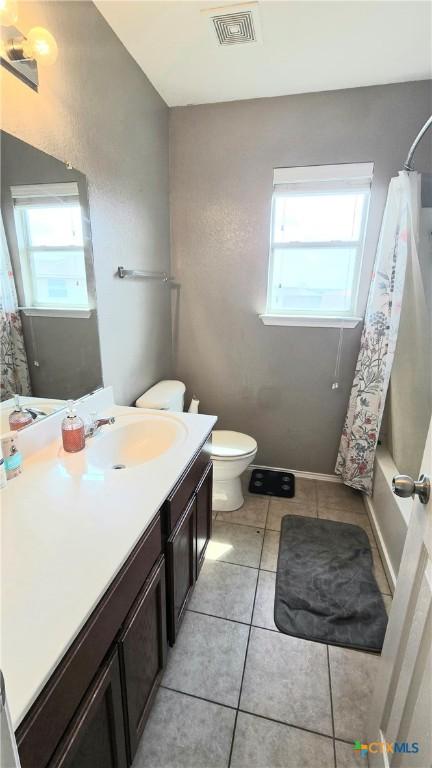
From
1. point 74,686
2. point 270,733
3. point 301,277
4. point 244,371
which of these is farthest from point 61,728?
point 301,277

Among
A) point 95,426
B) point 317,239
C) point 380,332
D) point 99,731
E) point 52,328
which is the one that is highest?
point 317,239

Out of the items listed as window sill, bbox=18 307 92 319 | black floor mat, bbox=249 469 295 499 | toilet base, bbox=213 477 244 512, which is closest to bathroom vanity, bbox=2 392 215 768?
window sill, bbox=18 307 92 319

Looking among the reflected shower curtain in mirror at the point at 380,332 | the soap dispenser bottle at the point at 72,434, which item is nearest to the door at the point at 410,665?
the soap dispenser bottle at the point at 72,434

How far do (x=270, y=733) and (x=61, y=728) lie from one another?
35.1 inches

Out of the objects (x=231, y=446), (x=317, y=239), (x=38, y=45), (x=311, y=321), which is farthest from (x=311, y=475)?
(x=38, y=45)

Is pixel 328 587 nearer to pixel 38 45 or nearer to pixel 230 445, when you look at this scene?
pixel 230 445

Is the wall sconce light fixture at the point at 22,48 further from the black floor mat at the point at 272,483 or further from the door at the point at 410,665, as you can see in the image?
the black floor mat at the point at 272,483

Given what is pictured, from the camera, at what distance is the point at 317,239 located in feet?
7.23

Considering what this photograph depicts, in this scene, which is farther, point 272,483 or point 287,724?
point 272,483

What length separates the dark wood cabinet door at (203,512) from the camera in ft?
4.77

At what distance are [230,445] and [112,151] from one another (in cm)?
167

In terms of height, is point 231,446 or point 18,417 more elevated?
point 18,417

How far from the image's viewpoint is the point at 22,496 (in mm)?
950

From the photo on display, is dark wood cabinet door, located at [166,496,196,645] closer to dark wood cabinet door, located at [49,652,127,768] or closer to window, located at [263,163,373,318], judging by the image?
dark wood cabinet door, located at [49,652,127,768]
